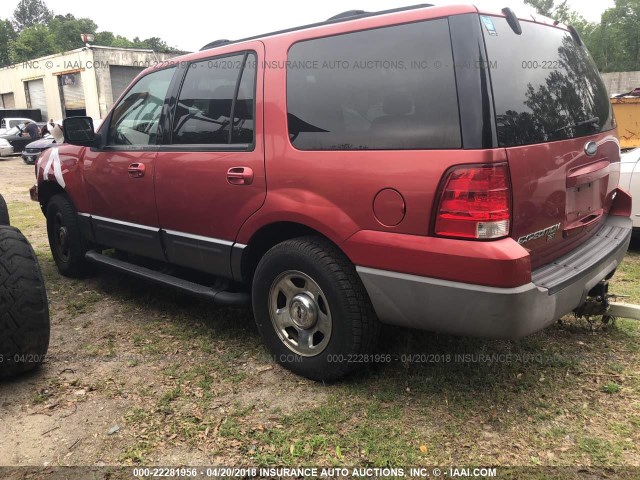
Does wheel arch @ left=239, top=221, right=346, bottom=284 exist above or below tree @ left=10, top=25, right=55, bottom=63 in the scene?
below

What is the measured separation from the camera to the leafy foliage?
59.2 metres

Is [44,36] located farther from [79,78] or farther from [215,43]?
[215,43]

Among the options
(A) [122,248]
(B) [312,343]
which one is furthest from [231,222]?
(A) [122,248]

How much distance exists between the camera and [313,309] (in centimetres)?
282

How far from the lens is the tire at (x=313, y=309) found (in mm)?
2658

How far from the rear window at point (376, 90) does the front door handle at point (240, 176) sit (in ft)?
1.16

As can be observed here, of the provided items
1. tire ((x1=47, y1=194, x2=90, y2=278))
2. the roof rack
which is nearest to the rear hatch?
the roof rack

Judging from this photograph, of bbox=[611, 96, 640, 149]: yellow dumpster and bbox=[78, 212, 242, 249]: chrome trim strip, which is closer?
bbox=[78, 212, 242, 249]: chrome trim strip

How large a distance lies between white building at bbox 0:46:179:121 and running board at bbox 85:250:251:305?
2229 centimetres

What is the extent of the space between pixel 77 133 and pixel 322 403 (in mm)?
2890

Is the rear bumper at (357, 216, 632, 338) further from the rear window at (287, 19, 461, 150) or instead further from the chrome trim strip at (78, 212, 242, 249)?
the chrome trim strip at (78, 212, 242, 249)

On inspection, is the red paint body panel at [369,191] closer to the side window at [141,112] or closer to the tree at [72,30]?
the side window at [141,112]

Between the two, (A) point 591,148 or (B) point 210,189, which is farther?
(B) point 210,189

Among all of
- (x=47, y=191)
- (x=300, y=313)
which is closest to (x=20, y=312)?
(x=300, y=313)
